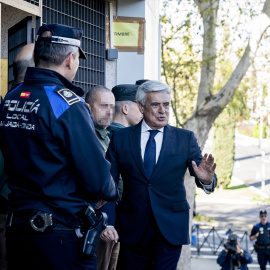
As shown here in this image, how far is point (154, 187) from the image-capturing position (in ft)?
14.6

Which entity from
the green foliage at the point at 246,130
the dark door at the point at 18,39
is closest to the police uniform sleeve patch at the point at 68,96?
the dark door at the point at 18,39

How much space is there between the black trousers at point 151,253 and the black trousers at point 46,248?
1399 mm

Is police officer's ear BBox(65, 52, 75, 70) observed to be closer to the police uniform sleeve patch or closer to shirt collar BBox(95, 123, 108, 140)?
the police uniform sleeve patch

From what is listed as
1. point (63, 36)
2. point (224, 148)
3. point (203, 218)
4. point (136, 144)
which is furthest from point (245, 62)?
point (224, 148)

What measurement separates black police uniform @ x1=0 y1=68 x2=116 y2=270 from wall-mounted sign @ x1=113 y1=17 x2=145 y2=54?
618 centimetres

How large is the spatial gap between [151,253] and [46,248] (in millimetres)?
1625

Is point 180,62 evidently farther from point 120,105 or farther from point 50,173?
point 50,173

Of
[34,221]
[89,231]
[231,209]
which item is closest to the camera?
[34,221]

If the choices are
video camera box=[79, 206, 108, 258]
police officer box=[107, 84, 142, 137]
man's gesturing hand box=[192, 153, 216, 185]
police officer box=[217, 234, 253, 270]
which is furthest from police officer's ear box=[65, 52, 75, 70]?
police officer box=[217, 234, 253, 270]

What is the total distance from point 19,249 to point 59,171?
1.48 ft

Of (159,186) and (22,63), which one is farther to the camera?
(159,186)

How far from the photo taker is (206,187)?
434 cm

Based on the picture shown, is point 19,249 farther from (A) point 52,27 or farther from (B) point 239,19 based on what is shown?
(B) point 239,19

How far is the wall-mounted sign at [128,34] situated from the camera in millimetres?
9172
